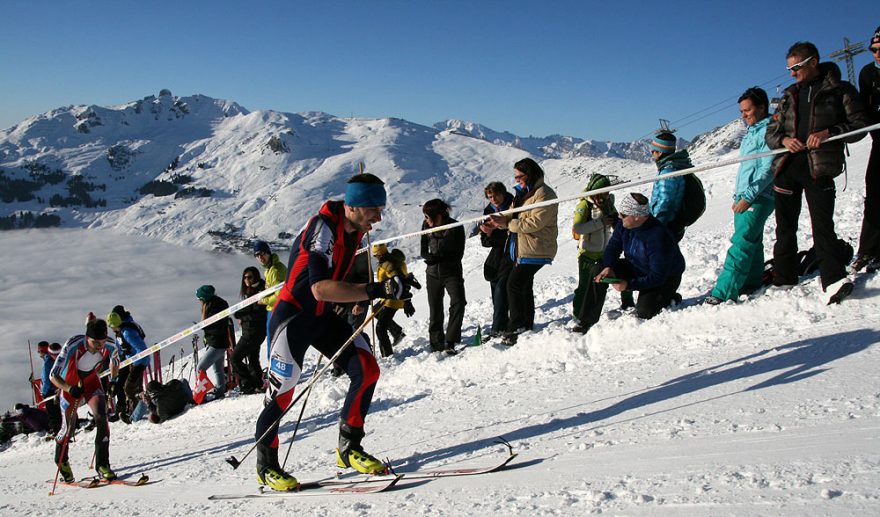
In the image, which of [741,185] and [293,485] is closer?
[293,485]

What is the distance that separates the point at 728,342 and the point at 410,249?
176037mm

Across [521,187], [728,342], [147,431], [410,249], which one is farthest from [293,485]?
[410,249]

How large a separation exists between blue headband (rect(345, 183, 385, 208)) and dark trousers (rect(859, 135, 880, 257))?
4.15 m

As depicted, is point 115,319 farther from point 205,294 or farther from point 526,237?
point 526,237

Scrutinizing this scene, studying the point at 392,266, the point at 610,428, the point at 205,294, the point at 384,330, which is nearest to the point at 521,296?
the point at 392,266

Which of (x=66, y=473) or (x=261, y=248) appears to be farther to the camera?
(x=261, y=248)

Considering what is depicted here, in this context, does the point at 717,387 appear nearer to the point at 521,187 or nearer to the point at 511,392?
the point at 511,392

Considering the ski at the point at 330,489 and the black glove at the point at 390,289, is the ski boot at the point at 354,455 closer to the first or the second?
the ski at the point at 330,489

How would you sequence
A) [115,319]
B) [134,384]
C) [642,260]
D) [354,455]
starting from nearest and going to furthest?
[354,455] → [642,260] → [115,319] → [134,384]

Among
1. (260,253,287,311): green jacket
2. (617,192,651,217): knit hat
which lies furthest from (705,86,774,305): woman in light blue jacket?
(260,253,287,311): green jacket

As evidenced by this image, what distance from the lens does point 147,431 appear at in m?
9.45

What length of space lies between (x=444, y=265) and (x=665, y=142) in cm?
310

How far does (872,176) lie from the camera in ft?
17.3

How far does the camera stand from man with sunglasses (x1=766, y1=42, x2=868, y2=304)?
16.3 ft
